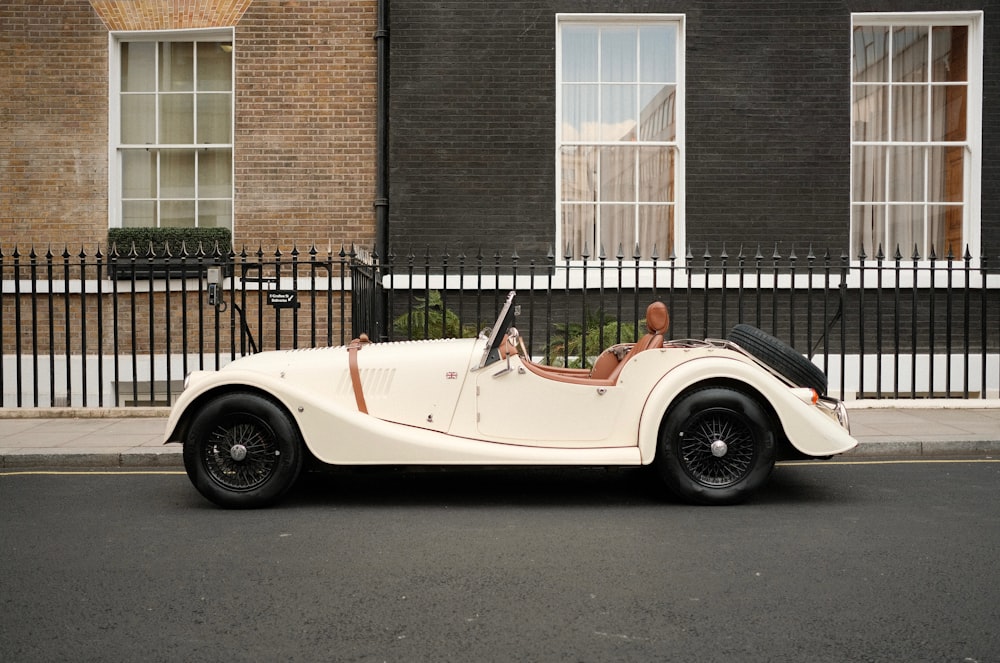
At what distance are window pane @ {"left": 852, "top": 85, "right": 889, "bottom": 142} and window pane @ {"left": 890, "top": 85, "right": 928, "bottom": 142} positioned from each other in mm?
107

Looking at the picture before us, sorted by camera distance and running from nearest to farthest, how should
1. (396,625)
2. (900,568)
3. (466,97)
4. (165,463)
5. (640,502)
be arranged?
(396,625), (900,568), (640,502), (165,463), (466,97)

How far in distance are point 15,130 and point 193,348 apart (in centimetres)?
344

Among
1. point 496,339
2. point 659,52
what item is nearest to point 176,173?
point 659,52

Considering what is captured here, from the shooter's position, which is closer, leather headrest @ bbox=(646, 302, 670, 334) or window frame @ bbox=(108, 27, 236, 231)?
leather headrest @ bbox=(646, 302, 670, 334)

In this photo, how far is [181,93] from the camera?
470 inches

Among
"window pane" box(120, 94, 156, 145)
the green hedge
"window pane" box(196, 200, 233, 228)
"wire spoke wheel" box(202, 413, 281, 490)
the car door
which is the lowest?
"wire spoke wheel" box(202, 413, 281, 490)

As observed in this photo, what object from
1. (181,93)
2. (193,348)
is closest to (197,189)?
(181,93)

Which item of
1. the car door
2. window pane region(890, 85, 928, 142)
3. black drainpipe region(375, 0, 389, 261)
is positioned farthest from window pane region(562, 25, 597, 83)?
the car door

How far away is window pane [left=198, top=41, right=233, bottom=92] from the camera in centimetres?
1191

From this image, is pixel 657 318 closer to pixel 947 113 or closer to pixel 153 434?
pixel 153 434

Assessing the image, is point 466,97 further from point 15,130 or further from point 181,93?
point 15,130

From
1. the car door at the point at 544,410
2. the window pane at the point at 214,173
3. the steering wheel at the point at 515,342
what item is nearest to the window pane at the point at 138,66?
the window pane at the point at 214,173

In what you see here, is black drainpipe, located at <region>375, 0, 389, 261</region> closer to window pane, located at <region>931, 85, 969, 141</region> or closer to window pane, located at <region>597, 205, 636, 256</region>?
window pane, located at <region>597, 205, 636, 256</region>

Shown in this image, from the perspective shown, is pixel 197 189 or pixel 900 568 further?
pixel 197 189
